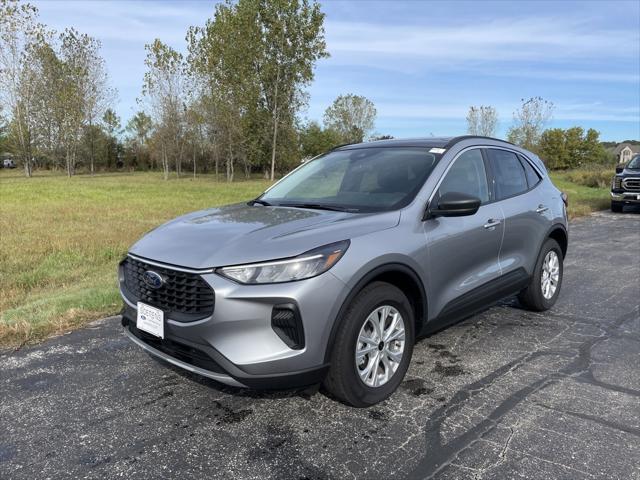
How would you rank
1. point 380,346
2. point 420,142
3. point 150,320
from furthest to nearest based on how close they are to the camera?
point 420,142 < point 380,346 < point 150,320

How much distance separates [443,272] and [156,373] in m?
2.26

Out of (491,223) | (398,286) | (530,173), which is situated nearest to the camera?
(398,286)

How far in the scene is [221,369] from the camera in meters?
2.77

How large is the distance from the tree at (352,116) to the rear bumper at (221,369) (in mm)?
70859

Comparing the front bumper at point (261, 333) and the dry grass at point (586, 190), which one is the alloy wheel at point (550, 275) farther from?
the dry grass at point (586, 190)

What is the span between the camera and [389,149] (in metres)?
4.33

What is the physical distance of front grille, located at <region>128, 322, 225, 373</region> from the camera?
281 cm

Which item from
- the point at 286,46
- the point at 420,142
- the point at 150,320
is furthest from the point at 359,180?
the point at 286,46

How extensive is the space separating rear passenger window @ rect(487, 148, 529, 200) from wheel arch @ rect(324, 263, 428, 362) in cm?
149

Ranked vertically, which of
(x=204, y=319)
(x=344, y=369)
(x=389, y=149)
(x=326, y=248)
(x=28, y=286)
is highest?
(x=389, y=149)

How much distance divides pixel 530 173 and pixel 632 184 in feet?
42.2

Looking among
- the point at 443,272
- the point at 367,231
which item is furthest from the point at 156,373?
the point at 443,272

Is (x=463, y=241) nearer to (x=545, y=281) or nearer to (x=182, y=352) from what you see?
(x=545, y=281)

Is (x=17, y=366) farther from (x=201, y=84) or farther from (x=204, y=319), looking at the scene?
(x=201, y=84)
